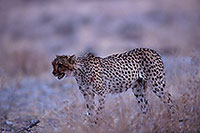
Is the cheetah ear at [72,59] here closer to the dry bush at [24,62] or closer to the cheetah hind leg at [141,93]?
the cheetah hind leg at [141,93]

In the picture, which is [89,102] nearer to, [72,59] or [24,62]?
[72,59]

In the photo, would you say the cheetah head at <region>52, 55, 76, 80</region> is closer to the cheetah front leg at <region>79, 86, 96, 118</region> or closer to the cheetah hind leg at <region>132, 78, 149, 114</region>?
the cheetah front leg at <region>79, 86, 96, 118</region>

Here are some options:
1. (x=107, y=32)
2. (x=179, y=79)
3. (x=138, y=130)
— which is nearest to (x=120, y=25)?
(x=107, y=32)

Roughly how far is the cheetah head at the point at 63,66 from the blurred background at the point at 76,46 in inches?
14.8

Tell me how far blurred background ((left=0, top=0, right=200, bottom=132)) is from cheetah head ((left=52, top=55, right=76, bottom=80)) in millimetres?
377

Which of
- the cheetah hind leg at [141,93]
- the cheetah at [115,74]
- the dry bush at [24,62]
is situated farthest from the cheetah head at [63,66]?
the dry bush at [24,62]

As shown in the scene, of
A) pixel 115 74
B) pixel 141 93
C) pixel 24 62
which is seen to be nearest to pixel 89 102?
pixel 115 74

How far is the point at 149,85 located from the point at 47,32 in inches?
700

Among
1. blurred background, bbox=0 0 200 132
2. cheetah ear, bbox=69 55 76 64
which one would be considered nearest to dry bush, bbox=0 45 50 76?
blurred background, bbox=0 0 200 132

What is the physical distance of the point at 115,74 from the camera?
7.48 meters

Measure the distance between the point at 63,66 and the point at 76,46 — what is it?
505 inches

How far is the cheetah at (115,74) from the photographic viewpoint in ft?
23.4

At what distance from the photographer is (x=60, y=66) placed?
711cm

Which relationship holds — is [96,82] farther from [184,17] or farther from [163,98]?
[184,17]
